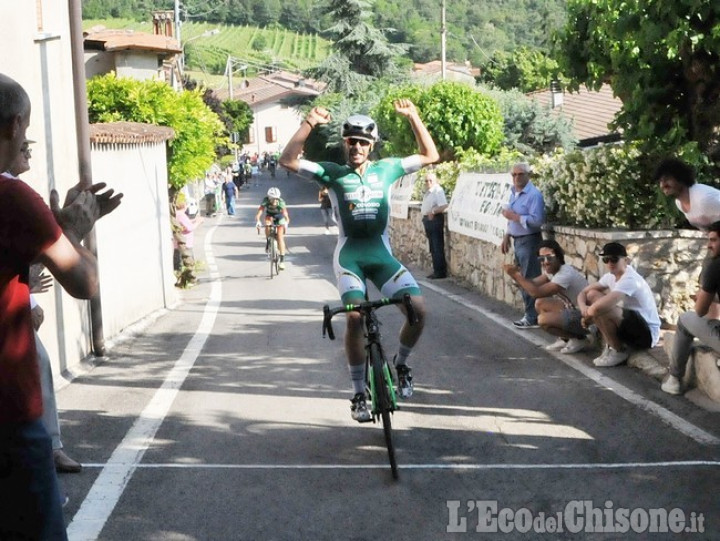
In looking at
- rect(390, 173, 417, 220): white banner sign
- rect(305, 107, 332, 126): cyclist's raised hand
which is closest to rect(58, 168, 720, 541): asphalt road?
rect(305, 107, 332, 126): cyclist's raised hand

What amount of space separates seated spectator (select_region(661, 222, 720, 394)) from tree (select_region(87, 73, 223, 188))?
13.7 meters

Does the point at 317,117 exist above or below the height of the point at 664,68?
below

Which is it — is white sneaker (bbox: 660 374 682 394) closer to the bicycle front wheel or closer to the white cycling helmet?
the white cycling helmet

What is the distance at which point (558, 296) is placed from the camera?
34.4ft

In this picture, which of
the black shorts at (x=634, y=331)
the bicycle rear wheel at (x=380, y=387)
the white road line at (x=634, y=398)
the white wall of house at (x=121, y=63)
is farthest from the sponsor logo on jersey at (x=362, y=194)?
the white wall of house at (x=121, y=63)

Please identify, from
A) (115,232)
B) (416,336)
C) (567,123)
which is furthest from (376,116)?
(416,336)

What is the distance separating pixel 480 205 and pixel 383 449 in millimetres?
10662

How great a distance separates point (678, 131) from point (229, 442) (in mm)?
5842

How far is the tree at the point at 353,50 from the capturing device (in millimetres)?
56531

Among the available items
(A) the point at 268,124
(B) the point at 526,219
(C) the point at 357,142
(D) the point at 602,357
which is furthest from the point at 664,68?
(A) the point at 268,124

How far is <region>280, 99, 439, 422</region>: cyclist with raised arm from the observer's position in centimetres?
724

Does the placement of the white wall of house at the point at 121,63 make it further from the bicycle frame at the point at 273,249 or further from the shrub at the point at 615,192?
the shrub at the point at 615,192

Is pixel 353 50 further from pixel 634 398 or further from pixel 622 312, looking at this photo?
pixel 634 398

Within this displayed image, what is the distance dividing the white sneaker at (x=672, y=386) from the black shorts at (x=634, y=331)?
108cm
